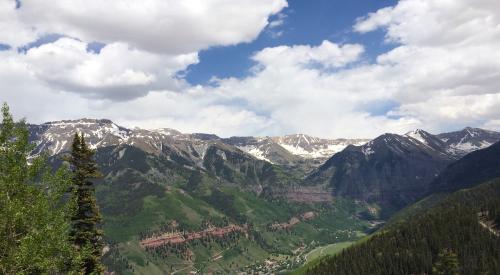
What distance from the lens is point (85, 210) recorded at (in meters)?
59.6

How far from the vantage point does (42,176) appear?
42.7 m

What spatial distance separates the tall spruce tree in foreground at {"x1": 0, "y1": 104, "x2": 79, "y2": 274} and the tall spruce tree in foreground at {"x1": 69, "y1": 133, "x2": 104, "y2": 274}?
13.8 meters

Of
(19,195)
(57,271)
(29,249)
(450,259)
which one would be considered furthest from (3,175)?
(450,259)

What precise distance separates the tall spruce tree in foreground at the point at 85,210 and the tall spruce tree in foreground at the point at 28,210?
13.8 m

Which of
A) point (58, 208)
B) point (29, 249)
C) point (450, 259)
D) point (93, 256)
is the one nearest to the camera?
point (29, 249)

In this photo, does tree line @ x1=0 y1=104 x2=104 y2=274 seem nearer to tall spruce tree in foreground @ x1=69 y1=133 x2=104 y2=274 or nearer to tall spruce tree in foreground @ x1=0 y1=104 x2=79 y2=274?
tall spruce tree in foreground @ x1=0 y1=104 x2=79 y2=274

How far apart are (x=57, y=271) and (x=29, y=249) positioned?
6.49 m

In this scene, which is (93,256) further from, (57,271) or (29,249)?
(29,249)

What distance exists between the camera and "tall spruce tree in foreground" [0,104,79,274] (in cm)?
3800

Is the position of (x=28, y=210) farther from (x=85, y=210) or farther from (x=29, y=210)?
(x=85, y=210)

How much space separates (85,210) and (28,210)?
67.6 feet

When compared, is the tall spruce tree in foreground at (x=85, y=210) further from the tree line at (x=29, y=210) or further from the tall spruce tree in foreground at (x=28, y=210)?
the tall spruce tree in foreground at (x=28, y=210)

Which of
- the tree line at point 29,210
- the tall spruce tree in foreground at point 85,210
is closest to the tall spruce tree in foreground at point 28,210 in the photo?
the tree line at point 29,210

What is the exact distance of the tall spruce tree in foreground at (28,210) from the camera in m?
38.0
